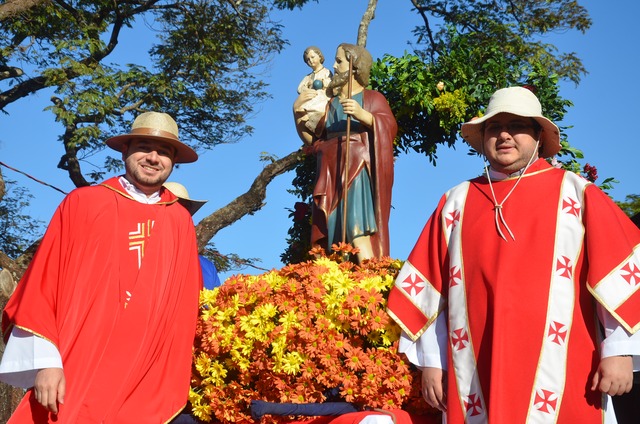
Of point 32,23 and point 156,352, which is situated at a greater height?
point 32,23

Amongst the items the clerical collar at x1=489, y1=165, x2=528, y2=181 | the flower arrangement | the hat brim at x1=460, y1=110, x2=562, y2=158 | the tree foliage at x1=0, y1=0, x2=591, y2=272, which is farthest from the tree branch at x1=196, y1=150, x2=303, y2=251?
the clerical collar at x1=489, y1=165, x2=528, y2=181

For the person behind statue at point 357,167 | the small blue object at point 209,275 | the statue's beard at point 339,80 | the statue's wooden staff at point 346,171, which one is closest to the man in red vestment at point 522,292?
the statue's wooden staff at point 346,171

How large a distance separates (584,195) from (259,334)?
6.16 feet

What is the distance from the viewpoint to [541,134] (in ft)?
14.4

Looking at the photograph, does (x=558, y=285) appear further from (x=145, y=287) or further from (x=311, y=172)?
(x=311, y=172)

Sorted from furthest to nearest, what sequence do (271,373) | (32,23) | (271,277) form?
1. (32,23)
2. (271,277)
3. (271,373)

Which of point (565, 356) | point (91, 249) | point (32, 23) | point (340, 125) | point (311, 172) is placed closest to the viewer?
point (565, 356)

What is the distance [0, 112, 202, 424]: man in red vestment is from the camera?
4.09m

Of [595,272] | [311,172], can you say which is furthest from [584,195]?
[311,172]

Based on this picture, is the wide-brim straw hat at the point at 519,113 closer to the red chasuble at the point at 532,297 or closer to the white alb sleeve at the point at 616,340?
the red chasuble at the point at 532,297

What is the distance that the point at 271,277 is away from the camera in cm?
499

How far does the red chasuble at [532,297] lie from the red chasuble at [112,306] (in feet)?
3.93

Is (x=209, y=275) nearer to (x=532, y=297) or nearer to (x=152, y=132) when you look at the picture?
(x=152, y=132)

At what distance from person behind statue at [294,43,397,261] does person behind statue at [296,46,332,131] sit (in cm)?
18
